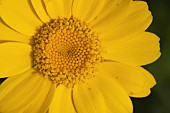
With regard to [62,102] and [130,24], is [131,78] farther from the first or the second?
[62,102]

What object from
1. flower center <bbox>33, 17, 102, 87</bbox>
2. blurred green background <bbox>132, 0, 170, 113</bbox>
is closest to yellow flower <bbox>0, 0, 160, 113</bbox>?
flower center <bbox>33, 17, 102, 87</bbox>

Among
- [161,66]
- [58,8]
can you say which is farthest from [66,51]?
[161,66]

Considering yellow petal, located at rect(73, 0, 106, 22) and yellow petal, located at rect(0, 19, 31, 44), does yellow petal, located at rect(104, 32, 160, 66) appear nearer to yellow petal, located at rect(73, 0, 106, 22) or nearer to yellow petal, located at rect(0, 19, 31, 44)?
yellow petal, located at rect(73, 0, 106, 22)

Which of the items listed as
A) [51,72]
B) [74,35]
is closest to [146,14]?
[74,35]

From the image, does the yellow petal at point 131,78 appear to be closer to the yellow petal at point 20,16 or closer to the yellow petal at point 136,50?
the yellow petal at point 136,50

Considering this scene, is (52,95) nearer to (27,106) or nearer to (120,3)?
(27,106)

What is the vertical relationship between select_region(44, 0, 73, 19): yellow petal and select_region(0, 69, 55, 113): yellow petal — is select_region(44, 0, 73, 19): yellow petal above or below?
above

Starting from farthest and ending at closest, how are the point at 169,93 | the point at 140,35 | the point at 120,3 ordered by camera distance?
1. the point at 169,93
2. the point at 140,35
3. the point at 120,3
